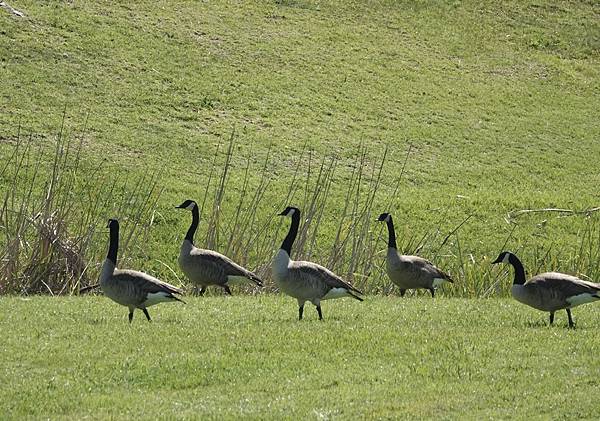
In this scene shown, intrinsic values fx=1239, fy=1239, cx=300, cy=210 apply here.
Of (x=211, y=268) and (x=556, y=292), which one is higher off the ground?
(x=556, y=292)

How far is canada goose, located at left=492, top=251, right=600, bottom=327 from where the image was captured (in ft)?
42.0

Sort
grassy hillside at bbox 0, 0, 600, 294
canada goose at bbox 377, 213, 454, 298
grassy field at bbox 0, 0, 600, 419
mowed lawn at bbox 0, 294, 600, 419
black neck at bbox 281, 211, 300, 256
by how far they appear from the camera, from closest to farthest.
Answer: mowed lawn at bbox 0, 294, 600, 419, grassy field at bbox 0, 0, 600, 419, black neck at bbox 281, 211, 300, 256, canada goose at bbox 377, 213, 454, 298, grassy hillside at bbox 0, 0, 600, 294

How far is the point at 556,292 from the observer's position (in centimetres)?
1287

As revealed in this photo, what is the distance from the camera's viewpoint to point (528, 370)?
428 inches

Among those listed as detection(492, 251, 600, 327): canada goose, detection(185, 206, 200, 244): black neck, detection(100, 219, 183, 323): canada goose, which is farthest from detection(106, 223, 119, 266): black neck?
detection(492, 251, 600, 327): canada goose

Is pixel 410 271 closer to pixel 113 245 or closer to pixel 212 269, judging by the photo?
pixel 212 269

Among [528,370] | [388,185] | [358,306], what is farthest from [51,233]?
[388,185]

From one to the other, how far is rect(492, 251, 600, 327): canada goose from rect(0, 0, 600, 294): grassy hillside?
5.82 metres

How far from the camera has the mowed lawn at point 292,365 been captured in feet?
32.3

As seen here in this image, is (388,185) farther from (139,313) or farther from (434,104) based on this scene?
(139,313)

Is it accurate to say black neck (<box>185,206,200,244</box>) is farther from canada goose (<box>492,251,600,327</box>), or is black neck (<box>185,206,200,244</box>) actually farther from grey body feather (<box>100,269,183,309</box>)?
canada goose (<box>492,251,600,327</box>)

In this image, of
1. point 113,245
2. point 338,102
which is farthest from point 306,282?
point 338,102

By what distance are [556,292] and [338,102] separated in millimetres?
22250

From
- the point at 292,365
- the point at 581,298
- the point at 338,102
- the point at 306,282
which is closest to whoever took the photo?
the point at 292,365
